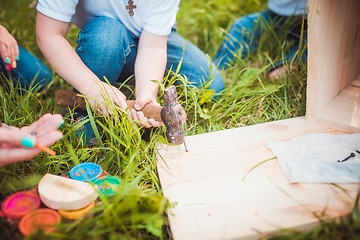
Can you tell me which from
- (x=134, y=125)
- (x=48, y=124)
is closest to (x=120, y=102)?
(x=134, y=125)

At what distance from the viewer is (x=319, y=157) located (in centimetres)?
142

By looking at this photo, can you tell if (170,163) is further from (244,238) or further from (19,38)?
(19,38)

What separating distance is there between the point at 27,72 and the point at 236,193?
178cm

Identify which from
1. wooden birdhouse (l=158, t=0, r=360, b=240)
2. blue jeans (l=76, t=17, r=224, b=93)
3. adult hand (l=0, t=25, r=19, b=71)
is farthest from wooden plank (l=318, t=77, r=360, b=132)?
adult hand (l=0, t=25, r=19, b=71)

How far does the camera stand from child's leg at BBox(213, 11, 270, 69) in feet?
8.39

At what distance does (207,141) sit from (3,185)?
100cm

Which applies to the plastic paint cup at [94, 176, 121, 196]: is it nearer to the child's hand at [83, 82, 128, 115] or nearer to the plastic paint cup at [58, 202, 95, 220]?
the plastic paint cup at [58, 202, 95, 220]

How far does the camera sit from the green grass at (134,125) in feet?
3.77

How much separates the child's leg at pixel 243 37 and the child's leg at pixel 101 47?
103cm

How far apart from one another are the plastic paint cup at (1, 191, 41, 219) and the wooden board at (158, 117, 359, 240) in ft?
1.76

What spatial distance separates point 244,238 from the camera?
1098 mm

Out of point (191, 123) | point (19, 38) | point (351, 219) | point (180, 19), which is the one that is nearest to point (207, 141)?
point (191, 123)

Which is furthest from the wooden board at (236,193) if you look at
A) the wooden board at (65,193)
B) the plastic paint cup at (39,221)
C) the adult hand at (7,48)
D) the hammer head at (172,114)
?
the adult hand at (7,48)

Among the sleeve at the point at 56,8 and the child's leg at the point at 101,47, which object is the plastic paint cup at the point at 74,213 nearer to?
the child's leg at the point at 101,47
